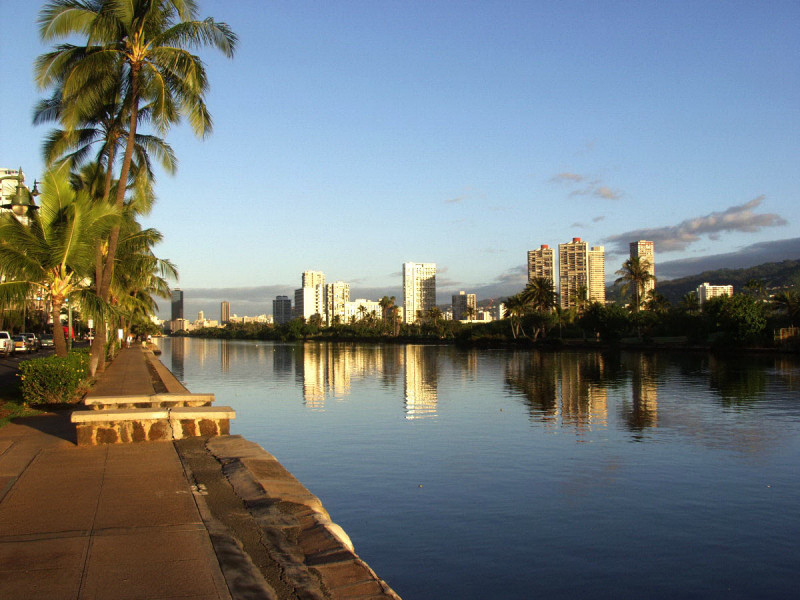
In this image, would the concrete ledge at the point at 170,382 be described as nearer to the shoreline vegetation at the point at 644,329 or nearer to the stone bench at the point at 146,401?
the stone bench at the point at 146,401

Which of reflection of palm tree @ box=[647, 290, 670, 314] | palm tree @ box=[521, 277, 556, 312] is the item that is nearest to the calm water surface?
palm tree @ box=[521, 277, 556, 312]

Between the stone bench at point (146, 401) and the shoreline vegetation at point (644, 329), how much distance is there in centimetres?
5594

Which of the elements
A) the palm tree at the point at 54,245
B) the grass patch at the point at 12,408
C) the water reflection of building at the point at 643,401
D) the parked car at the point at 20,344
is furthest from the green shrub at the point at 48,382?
the parked car at the point at 20,344

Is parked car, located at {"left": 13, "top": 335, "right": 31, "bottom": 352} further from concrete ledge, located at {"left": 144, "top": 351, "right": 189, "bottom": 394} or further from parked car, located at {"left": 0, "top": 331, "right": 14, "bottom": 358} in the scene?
concrete ledge, located at {"left": 144, "top": 351, "right": 189, "bottom": 394}

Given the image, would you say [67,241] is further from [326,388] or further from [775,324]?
[775,324]

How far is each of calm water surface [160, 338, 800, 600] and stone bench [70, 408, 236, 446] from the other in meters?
2.06

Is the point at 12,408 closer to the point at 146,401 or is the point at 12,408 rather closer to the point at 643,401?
the point at 146,401

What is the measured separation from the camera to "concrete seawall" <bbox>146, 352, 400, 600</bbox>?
16.5 ft

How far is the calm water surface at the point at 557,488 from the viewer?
26.7ft

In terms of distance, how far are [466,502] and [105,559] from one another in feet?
21.9

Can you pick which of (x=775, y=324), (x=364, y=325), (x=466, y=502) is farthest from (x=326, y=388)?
(x=364, y=325)

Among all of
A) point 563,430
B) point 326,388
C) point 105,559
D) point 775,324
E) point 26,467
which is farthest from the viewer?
point 775,324

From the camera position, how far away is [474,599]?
24.3ft

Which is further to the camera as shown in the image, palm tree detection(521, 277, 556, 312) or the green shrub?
Result: palm tree detection(521, 277, 556, 312)
